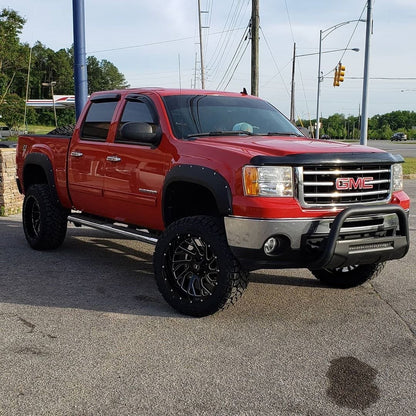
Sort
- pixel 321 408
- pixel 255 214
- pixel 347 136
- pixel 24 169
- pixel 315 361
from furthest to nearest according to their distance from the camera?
pixel 347 136, pixel 24 169, pixel 255 214, pixel 315 361, pixel 321 408

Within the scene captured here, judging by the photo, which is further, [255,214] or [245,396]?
[255,214]

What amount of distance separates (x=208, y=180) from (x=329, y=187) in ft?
3.15

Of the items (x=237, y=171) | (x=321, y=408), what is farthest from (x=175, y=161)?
(x=321, y=408)

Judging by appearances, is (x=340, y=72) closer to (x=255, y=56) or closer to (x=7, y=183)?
(x=255, y=56)

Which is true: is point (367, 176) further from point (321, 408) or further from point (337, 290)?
point (321, 408)

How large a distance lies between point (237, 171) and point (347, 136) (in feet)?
509

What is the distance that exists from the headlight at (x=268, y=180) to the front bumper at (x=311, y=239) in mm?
220

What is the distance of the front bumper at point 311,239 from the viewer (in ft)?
14.0

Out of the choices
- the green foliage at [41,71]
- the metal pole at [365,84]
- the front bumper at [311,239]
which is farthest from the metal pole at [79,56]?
the green foliage at [41,71]

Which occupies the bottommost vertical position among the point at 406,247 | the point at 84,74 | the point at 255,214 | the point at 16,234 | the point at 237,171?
the point at 16,234

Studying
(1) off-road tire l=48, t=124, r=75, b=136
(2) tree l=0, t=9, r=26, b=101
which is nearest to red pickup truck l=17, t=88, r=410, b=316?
(1) off-road tire l=48, t=124, r=75, b=136

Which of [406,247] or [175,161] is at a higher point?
[175,161]

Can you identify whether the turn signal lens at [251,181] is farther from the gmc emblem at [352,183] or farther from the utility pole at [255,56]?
the utility pole at [255,56]

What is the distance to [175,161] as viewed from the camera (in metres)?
5.04
